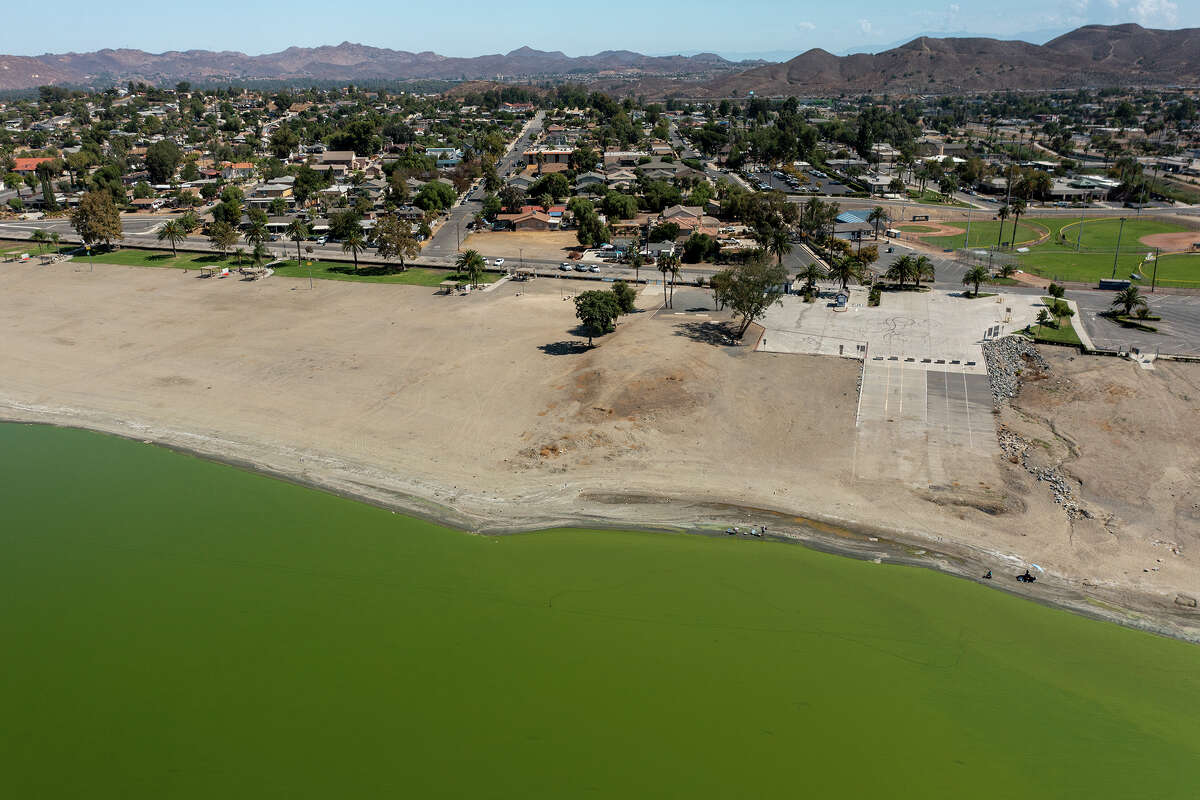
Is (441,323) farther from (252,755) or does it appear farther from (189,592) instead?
(252,755)

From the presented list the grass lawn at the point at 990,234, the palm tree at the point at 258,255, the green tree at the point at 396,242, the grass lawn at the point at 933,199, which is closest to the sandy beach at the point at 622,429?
the green tree at the point at 396,242

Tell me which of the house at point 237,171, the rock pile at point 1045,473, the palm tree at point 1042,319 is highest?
the house at point 237,171

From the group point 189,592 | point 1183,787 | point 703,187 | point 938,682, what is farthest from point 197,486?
point 703,187

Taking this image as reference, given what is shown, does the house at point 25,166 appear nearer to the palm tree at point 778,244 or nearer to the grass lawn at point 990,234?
the palm tree at point 778,244

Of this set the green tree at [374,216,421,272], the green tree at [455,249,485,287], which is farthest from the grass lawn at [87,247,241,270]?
the green tree at [455,249,485,287]

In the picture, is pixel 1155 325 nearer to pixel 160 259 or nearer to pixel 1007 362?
pixel 1007 362

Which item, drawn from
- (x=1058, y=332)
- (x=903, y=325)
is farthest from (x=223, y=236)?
(x=1058, y=332)

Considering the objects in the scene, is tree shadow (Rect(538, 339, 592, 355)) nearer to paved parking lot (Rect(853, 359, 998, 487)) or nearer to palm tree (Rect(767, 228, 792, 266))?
paved parking lot (Rect(853, 359, 998, 487))
